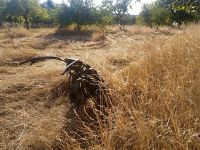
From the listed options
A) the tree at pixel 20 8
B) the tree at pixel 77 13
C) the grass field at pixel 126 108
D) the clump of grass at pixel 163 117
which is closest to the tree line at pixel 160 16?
the tree at pixel 77 13

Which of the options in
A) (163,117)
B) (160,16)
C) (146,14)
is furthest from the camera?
(146,14)

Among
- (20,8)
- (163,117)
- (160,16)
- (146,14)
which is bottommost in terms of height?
(163,117)

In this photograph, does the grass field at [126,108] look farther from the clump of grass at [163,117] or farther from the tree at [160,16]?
the tree at [160,16]

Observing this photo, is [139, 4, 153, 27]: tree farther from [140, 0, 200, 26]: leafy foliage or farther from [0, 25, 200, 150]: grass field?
[0, 25, 200, 150]: grass field

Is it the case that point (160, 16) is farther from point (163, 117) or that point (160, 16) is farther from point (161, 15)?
point (163, 117)

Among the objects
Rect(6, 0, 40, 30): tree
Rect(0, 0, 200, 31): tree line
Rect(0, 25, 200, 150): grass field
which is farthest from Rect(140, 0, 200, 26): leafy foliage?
Rect(0, 25, 200, 150): grass field

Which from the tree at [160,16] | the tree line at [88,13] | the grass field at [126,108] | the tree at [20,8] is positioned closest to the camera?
the grass field at [126,108]

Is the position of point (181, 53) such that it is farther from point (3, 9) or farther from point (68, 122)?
point (3, 9)

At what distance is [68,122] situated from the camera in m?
3.04

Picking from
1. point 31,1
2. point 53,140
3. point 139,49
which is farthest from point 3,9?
point 53,140

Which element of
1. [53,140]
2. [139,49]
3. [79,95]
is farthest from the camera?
[139,49]

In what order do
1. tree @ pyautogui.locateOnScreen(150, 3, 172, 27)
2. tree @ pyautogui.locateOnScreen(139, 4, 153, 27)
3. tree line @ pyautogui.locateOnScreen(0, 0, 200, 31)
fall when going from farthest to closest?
tree @ pyautogui.locateOnScreen(139, 4, 153, 27) < tree @ pyautogui.locateOnScreen(150, 3, 172, 27) < tree line @ pyautogui.locateOnScreen(0, 0, 200, 31)

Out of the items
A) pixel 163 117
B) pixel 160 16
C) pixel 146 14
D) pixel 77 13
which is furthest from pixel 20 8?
pixel 163 117

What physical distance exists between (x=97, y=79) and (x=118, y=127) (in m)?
1.15
